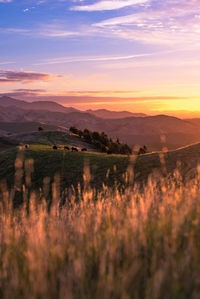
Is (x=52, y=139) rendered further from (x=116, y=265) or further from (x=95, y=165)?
(x=116, y=265)

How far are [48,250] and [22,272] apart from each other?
417 mm

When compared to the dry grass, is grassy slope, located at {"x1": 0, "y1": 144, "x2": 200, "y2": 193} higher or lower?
lower

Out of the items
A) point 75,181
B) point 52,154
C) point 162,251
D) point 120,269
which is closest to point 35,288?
point 120,269

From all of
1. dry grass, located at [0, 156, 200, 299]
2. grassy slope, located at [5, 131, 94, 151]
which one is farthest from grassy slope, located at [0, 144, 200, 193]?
grassy slope, located at [5, 131, 94, 151]

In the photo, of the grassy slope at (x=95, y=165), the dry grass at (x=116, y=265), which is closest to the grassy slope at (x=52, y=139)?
the grassy slope at (x=95, y=165)

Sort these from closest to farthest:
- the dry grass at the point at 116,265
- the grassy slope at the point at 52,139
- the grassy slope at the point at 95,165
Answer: the dry grass at the point at 116,265, the grassy slope at the point at 95,165, the grassy slope at the point at 52,139

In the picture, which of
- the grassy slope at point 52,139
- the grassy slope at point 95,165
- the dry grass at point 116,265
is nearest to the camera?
the dry grass at point 116,265

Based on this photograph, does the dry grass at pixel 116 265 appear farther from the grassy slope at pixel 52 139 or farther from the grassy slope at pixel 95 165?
the grassy slope at pixel 52 139

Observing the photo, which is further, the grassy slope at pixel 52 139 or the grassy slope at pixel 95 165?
the grassy slope at pixel 52 139

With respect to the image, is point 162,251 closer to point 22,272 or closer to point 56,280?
point 56,280

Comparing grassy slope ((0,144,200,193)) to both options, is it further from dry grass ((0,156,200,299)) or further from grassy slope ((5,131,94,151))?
grassy slope ((5,131,94,151))

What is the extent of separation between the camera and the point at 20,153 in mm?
37469

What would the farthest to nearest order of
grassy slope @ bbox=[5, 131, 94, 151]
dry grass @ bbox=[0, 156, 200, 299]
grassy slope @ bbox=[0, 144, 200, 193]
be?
1. grassy slope @ bbox=[5, 131, 94, 151]
2. grassy slope @ bbox=[0, 144, 200, 193]
3. dry grass @ bbox=[0, 156, 200, 299]

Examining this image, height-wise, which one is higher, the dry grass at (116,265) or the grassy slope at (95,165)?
the dry grass at (116,265)
